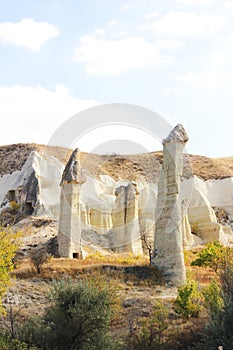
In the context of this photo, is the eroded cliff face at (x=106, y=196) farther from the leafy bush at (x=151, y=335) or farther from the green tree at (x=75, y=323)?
the green tree at (x=75, y=323)

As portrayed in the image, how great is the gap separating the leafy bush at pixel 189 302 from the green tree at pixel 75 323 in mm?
3628

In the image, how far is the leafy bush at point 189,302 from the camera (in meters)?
18.7

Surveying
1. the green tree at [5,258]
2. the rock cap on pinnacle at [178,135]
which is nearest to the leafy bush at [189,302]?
the green tree at [5,258]

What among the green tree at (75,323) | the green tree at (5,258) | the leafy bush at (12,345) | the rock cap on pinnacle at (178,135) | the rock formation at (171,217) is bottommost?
the leafy bush at (12,345)

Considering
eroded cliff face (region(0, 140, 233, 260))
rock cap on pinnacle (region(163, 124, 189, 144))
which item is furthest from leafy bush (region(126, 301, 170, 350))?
eroded cliff face (region(0, 140, 233, 260))

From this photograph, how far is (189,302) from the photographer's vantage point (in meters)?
18.9

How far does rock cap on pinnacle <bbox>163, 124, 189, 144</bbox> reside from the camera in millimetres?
25750

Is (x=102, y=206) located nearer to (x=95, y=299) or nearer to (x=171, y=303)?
(x=171, y=303)

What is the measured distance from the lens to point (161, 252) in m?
24.5

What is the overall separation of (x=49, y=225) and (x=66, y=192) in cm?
727

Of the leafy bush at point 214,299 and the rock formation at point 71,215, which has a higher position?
the rock formation at point 71,215

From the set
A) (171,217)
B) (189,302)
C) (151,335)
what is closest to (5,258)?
(151,335)

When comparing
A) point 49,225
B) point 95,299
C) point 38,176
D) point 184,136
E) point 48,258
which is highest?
point 38,176

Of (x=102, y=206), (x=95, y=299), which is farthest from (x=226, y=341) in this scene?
(x=102, y=206)
